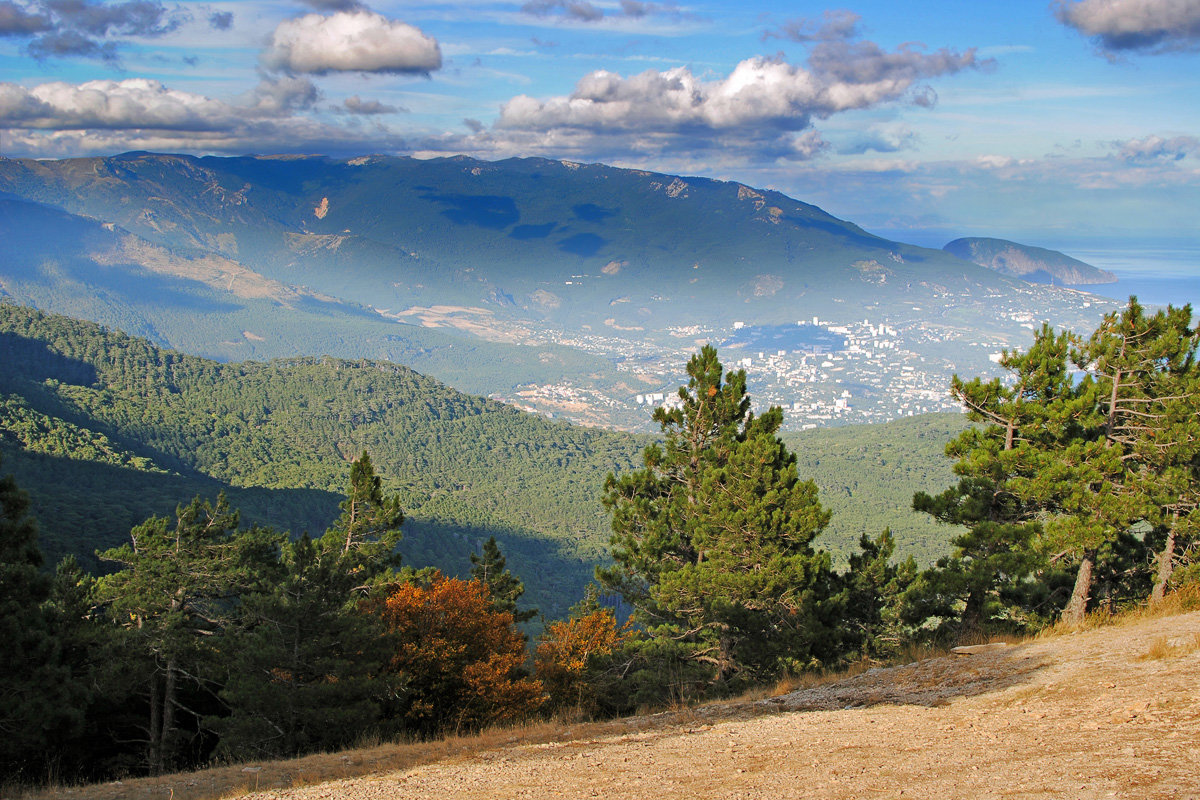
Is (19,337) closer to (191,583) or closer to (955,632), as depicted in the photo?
(191,583)

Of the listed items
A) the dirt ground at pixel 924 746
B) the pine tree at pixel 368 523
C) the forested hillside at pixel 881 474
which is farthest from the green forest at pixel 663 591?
the forested hillside at pixel 881 474

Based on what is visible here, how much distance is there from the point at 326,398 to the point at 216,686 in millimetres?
185345

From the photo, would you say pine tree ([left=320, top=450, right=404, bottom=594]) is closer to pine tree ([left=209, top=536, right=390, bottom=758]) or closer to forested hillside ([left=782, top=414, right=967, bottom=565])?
pine tree ([left=209, top=536, right=390, bottom=758])

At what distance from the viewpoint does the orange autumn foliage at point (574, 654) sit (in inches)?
762

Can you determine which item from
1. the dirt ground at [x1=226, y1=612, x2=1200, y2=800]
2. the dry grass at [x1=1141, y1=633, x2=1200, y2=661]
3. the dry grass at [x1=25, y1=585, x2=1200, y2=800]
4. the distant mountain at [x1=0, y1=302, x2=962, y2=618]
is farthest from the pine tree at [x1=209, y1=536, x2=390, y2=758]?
the distant mountain at [x1=0, y1=302, x2=962, y2=618]

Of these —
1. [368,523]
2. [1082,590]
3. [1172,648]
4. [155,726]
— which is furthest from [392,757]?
[368,523]

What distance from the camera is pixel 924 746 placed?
8.15m

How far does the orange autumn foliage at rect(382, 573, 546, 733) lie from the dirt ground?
24.7 ft

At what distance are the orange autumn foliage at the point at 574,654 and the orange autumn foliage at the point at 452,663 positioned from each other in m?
0.57

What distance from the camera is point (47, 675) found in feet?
50.0

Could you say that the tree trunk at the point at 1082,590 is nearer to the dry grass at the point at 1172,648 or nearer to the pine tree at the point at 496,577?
the dry grass at the point at 1172,648

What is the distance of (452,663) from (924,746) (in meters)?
13.1

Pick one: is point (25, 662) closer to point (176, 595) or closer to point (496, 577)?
point (176, 595)

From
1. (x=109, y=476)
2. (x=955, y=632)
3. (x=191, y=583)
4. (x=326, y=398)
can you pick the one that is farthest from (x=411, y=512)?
(x=955, y=632)
